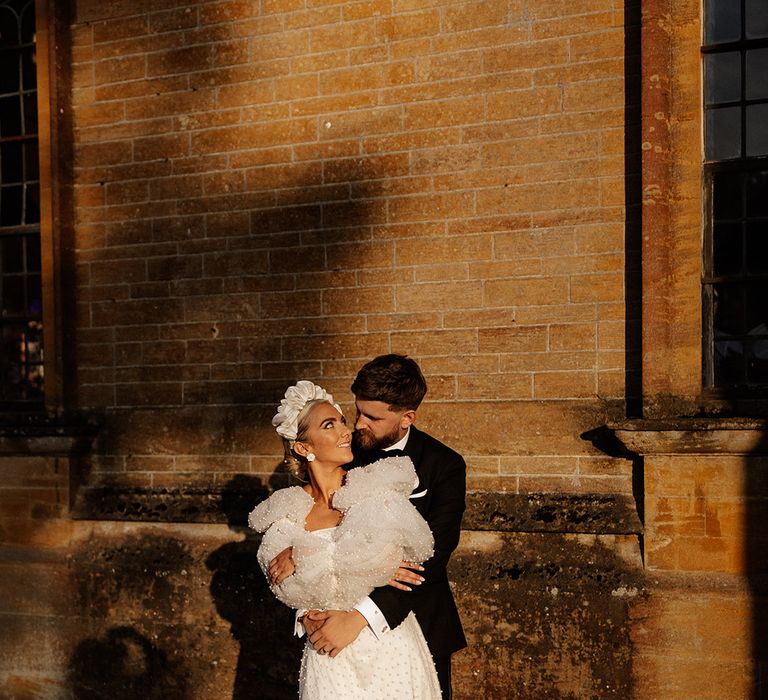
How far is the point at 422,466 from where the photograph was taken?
401cm

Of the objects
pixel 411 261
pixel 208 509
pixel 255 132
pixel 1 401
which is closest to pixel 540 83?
pixel 411 261

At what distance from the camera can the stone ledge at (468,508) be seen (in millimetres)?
5020

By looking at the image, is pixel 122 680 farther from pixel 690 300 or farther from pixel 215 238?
pixel 690 300

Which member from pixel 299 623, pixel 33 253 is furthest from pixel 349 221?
pixel 299 623

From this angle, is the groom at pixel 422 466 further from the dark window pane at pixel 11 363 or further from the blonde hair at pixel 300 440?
the dark window pane at pixel 11 363

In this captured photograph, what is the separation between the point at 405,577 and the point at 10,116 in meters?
4.76

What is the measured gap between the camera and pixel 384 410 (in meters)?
3.95

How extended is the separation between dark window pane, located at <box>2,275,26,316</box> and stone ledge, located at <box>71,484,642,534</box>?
1.38m


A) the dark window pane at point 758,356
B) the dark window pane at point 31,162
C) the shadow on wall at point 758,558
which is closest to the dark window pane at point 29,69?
the dark window pane at point 31,162

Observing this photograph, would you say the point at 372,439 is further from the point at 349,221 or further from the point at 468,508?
the point at 349,221

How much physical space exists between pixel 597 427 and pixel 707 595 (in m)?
0.95

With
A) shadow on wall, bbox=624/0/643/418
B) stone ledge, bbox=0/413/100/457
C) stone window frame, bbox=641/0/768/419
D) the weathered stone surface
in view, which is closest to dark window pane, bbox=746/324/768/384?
stone window frame, bbox=641/0/768/419

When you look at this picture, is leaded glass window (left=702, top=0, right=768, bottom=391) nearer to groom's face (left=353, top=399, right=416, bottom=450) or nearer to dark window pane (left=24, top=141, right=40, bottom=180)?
groom's face (left=353, top=399, right=416, bottom=450)

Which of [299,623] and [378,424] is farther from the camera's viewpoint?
[378,424]
